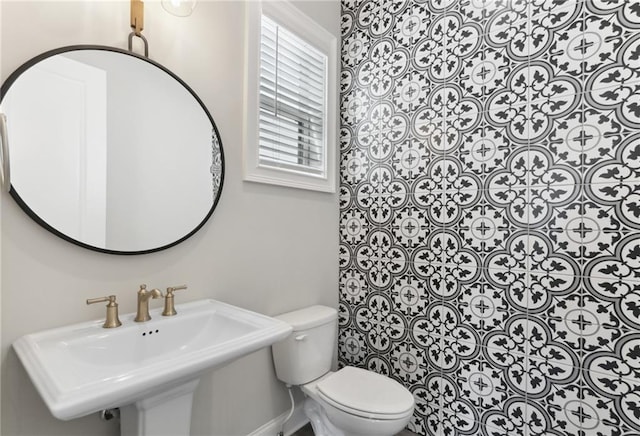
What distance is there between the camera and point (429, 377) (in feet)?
5.80

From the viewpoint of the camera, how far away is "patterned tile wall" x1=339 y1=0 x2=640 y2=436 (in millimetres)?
1303

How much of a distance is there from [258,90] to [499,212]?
4.29 ft

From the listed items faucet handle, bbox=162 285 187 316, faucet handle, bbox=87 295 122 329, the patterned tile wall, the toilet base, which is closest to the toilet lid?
the toilet base

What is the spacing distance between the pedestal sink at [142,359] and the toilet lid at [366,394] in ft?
1.98

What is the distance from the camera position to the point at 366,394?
1.54 metres

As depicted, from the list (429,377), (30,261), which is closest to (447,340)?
(429,377)

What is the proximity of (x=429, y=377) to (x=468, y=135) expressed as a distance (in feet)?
4.19

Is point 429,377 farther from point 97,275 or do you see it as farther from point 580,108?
point 97,275

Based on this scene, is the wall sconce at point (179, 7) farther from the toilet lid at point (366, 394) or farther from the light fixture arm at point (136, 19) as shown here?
the toilet lid at point (366, 394)

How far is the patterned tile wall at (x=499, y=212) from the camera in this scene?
1303 millimetres

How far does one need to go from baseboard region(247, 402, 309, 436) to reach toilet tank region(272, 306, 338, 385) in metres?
0.26

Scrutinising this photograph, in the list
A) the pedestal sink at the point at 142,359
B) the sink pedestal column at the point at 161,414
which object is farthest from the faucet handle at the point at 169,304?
the sink pedestal column at the point at 161,414

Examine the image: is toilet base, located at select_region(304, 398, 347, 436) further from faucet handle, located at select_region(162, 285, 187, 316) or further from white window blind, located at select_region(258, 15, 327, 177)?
white window blind, located at select_region(258, 15, 327, 177)

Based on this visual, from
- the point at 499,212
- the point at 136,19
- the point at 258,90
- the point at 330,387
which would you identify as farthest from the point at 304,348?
the point at 136,19
